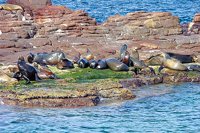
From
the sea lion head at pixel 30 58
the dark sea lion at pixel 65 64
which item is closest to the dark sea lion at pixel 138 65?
the dark sea lion at pixel 65 64

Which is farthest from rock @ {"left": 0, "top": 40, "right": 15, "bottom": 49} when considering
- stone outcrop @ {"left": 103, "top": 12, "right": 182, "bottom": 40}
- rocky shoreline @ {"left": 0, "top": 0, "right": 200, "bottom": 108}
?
stone outcrop @ {"left": 103, "top": 12, "right": 182, "bottom": 40}

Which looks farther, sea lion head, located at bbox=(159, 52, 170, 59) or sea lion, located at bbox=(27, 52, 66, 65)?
sea lion head, located at bbox=(159, 52, 170, 59)

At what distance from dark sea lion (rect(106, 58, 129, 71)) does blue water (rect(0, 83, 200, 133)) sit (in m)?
3.51

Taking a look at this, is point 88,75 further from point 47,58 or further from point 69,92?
point 69,92

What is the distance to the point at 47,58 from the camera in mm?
26438

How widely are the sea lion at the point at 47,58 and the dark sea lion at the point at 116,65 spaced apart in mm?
1778

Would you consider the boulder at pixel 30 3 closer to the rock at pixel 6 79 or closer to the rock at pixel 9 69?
the rock at pixel 9 69

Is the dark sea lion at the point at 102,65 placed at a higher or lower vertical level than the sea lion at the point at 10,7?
lower

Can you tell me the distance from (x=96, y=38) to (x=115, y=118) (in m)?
12.7

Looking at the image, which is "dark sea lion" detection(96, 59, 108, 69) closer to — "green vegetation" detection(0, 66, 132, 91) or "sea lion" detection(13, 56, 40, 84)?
"green vegetation" detection(0, 66, 132, 91)

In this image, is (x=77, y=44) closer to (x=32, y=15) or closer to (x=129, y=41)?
(x=129, y=41)

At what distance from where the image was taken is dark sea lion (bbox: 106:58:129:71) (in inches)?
1006

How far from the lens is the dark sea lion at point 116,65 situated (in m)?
25.5

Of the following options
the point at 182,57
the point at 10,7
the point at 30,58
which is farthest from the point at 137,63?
the point at 10,7
